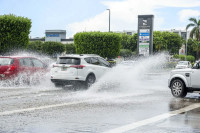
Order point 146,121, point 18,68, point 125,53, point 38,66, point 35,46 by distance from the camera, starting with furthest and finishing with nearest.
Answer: point 35,46
point 125,53
point 38,66
point 18,68
point 146,121

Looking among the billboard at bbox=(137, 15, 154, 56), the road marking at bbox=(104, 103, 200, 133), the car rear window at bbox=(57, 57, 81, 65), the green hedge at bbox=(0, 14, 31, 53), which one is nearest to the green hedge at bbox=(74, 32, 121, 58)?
the billboard at bbox=(137, 15, 154, 56)

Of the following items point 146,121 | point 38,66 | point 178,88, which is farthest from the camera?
point 38,66

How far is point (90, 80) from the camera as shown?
1722 centimetres

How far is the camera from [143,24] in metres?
44.2

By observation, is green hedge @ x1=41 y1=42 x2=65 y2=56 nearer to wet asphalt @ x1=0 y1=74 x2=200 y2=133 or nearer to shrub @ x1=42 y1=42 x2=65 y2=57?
shrub @ x1=42 y1=42 x2=65 y2=57

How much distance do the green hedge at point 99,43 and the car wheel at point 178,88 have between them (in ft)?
124

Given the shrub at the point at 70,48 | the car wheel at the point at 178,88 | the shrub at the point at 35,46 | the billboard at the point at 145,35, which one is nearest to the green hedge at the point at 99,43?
the billboard at the point at 145,35

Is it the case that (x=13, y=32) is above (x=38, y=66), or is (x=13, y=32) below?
above

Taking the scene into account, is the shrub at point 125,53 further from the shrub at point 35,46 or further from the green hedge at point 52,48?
the shrub at point 35,46

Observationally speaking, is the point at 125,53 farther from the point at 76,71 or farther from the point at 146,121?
the point at 146,121

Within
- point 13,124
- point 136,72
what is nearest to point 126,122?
point 13,124

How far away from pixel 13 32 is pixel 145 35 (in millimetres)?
17267

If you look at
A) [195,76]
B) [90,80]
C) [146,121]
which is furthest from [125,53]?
[146,121]

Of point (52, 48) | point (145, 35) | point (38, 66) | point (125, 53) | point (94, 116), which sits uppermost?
point (145, 35)
